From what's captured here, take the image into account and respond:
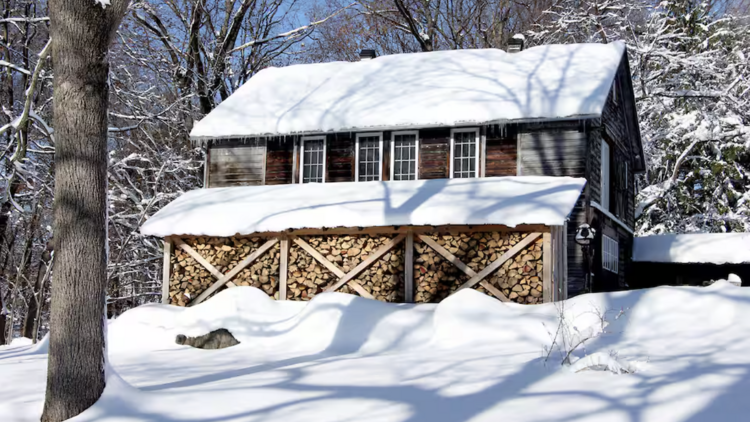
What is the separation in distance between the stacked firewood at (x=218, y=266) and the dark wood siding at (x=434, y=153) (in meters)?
3.91

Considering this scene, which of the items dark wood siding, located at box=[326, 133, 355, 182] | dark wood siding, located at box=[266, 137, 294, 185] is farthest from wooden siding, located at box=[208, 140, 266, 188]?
dark wood siding, located at box=[326, 133, 355, 182]

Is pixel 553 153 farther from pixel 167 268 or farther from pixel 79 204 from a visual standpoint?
pixel 79 204

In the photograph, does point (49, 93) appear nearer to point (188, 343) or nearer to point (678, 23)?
point (188, 343)

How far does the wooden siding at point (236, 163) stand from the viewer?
690 inches

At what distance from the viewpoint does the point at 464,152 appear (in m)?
16.2

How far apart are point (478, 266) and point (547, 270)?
4.19ft

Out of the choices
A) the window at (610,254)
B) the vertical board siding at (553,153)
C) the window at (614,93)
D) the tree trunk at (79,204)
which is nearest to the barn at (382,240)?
the vertical board siding at (553,153)

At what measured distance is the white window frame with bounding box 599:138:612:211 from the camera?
16.8 metres

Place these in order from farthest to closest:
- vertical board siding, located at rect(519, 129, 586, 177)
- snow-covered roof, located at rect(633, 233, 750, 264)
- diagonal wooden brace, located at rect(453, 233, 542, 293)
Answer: snow-covered roof, located at rect(633, 233, 750, 264), vertical board siding, located at rect(519, 129, 586, 177), diagonal wooden brace, located at rect(453, 233, 542, 293)

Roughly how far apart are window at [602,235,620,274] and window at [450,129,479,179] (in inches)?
141

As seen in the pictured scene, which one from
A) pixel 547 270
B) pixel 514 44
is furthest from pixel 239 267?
pixel 514 44

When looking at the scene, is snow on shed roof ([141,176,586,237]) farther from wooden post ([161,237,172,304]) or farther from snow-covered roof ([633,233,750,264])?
snow-covered roof ([633,233,750,264])

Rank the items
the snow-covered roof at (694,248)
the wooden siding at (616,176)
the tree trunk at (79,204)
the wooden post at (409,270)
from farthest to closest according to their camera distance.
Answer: the snow-covered roof at (694,248) → the wooden siding at (616,176) → the wooden post at (409,270) → the tree trunk at (79,204)

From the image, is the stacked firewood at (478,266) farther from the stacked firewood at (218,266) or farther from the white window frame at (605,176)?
the white window frame at (605,176)
